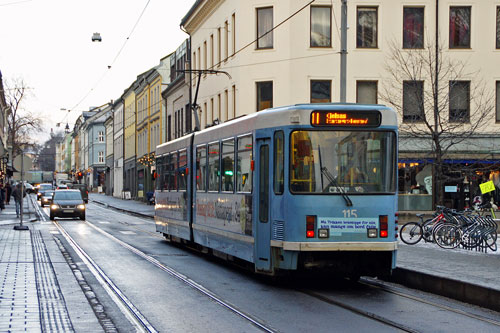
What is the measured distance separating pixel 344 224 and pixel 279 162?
1.42 metres

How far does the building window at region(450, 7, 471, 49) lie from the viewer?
1427 inches

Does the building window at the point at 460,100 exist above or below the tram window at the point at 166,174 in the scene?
above

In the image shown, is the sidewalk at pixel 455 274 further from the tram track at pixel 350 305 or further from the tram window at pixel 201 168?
the tram window at pixel 201 168

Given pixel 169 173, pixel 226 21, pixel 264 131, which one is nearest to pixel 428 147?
pixel 226 21

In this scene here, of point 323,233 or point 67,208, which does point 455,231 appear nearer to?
point 323,233

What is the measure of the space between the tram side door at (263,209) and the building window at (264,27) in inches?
973

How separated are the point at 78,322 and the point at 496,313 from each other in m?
5.34

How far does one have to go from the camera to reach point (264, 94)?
37.3 metres

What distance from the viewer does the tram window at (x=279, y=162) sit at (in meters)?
12.3

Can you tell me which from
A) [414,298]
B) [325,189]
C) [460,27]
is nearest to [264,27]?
[460,27]

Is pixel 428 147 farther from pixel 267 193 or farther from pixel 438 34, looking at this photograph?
pixel 267 193

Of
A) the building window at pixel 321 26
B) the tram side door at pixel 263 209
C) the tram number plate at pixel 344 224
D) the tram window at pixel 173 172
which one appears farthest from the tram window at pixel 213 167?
the building window at pixel 321 26

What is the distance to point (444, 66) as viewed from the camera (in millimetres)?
35969

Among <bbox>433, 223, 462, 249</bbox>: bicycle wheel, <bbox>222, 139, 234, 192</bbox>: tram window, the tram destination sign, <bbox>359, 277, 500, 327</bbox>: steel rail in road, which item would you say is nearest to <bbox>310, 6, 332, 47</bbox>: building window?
<bbox>433, 223, 462, 249</bbox>: bicycle wheel
